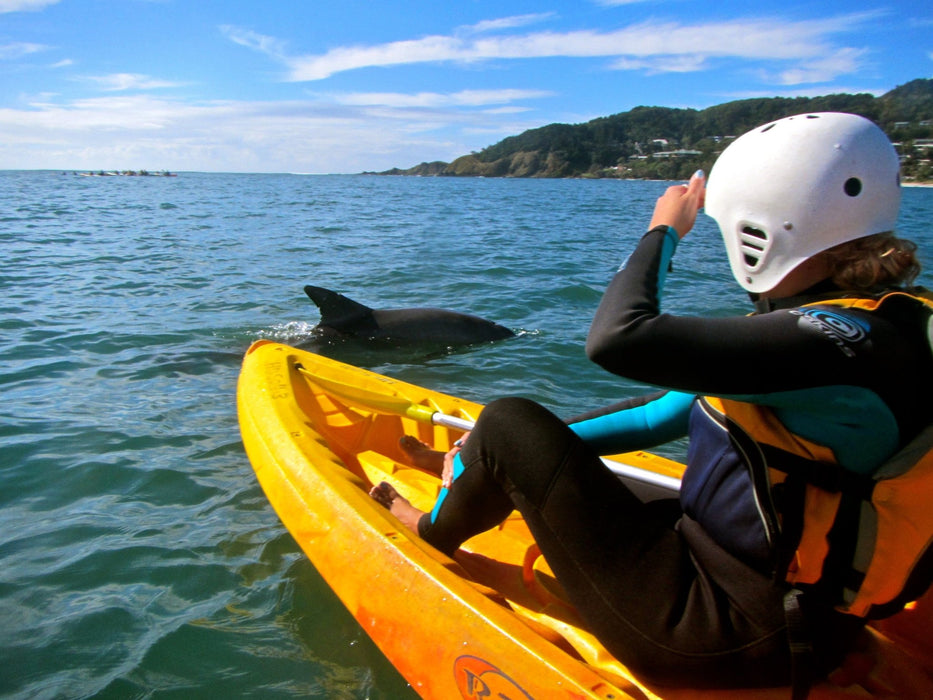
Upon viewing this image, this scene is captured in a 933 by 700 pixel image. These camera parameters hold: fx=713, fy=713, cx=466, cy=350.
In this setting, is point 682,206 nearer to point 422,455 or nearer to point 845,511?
point 845,511

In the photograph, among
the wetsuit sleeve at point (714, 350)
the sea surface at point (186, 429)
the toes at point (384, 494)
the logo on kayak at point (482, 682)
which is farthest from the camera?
the toes at point (384, 494)

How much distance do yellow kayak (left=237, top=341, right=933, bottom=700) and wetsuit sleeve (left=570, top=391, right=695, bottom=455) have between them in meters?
0.44

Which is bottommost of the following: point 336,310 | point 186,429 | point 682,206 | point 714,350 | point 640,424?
point 186,429

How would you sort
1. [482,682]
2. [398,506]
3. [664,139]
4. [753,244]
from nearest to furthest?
[753,244]
[482,682]
[398,506]
[664,139]

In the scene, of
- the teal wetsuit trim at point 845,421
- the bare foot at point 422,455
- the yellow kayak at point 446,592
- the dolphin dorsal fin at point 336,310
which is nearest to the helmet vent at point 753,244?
the teal wetsuit trim at point 845,421

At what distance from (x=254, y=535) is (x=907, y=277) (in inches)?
136

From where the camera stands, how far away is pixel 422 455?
13.8 ft

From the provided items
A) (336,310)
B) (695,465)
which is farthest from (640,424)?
(336,310)

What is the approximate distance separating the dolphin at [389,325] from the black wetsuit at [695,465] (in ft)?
19.7

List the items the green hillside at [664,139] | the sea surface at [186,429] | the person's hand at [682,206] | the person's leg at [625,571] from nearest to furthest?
the person's leg at [625,571] < the person's hand at [682,206] < the sea surface at [186,429] < the green hillside at [664,139]

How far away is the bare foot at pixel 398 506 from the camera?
3.14 meters

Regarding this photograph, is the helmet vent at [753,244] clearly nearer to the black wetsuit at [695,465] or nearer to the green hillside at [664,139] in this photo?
the black wetsuit at [695,465]

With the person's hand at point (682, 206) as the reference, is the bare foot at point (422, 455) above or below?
below

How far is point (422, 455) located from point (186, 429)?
2.39 metres
